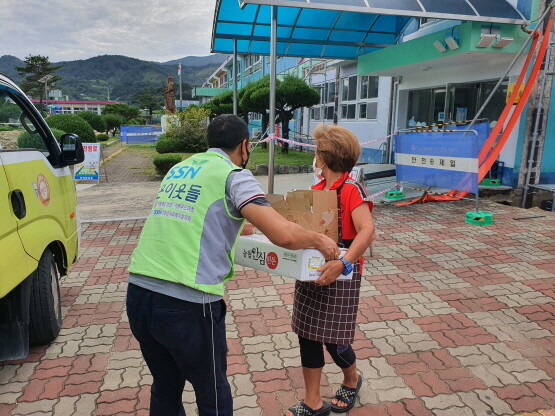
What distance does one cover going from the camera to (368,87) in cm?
1541

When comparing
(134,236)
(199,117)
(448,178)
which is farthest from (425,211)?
(199,117)

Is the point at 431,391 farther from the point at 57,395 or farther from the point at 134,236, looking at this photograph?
the point at 134,236

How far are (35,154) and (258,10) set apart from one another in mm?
7552

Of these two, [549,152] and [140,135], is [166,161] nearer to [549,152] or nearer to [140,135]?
[549,152]

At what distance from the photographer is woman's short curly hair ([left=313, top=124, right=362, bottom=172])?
233 cm

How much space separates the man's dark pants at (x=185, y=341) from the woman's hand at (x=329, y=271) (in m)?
0.49

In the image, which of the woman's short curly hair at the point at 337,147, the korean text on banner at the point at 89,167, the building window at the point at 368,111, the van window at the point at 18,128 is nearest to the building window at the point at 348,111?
the building window at the point at 368,111

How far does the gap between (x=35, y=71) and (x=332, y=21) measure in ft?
185

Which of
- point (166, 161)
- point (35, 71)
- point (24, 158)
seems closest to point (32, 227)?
point (24, 158)

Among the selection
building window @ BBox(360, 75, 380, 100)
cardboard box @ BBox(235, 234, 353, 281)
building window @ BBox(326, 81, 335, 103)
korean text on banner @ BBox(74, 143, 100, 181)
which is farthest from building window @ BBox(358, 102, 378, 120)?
cardboard box @ BBox(235, 234, 353, 281)

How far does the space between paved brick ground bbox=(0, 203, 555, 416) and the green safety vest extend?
135 cm

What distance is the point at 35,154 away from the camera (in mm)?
3195

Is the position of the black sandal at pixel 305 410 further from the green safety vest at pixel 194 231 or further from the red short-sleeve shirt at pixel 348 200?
the green safety vest at pixel 194 231

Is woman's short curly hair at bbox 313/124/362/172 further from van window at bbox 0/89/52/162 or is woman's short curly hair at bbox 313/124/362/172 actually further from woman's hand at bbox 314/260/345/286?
van window at bbox 0/89/52/162
